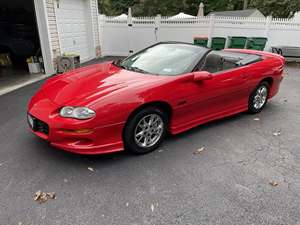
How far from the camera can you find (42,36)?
7.40m

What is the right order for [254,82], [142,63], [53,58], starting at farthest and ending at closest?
[53,58], [254,82], [142,63]

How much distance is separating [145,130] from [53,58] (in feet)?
19.0

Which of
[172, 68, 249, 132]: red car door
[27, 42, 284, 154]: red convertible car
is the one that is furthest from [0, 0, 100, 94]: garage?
[172, 68, 249, 132]: red car door

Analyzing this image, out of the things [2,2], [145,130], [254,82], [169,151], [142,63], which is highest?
[2,2]

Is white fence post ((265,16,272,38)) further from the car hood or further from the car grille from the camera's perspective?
the car grille

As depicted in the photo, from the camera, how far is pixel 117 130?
288 centimetres

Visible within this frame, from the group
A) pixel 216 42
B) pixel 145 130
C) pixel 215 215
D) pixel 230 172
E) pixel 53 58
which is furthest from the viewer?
pixel 216 42

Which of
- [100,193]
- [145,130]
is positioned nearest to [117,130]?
[145,130]

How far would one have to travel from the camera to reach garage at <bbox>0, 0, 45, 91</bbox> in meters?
7.86

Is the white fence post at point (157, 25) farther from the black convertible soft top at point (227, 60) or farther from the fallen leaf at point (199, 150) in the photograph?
the fallen leaf at point (199, 150)

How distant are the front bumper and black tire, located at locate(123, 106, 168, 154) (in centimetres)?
10

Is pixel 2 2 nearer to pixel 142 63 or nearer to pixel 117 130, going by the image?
pixel 142 63

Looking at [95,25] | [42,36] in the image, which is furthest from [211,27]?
[42,36]

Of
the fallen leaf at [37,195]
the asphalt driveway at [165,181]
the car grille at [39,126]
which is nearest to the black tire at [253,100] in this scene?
the asphalt driveway at [165,181]
